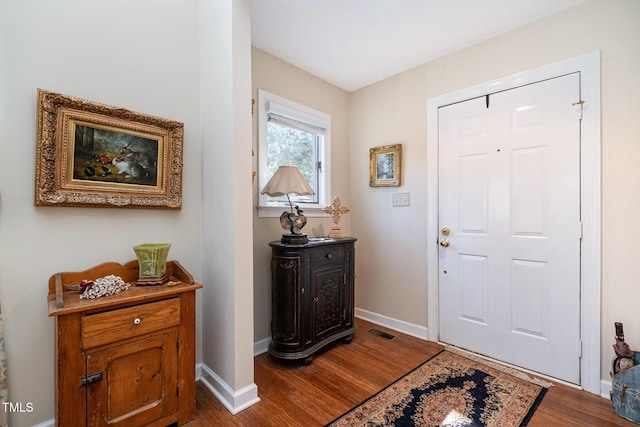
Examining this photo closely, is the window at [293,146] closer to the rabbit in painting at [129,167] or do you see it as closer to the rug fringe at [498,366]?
the rabbit in painting at [129,167]

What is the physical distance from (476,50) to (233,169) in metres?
2.26

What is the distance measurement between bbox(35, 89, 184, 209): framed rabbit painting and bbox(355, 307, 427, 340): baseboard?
227 centimetres

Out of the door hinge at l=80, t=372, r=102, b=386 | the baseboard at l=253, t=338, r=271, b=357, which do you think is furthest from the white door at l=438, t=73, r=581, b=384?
the door hinge at l=80, t=372, r=102, b=386

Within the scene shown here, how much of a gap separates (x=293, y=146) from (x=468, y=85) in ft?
5.39

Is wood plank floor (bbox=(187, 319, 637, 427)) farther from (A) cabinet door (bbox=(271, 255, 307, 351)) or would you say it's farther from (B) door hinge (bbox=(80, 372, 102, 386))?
(B) door hinge (bbox=(80, 372, 102, 386))

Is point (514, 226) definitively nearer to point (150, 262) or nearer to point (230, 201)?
point (230, 201)

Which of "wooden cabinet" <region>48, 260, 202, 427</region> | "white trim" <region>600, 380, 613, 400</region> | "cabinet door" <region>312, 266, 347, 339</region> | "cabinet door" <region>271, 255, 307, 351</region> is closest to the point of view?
"wooden cabinet" <region>48, 260, 202, 427</region>

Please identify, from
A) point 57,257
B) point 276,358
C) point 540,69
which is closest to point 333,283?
point 276,358

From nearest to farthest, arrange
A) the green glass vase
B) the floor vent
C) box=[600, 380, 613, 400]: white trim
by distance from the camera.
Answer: the green glass vase < box=[600, 380, 613, 400]: white trim < the floor vent

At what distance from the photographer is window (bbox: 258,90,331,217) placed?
7.93ft

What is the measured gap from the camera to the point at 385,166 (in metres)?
2.93

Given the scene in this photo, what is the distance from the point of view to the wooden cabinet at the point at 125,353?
1208mm

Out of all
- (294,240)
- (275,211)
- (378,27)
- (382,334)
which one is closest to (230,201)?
(294,240)

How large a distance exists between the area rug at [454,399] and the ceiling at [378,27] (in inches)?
103
